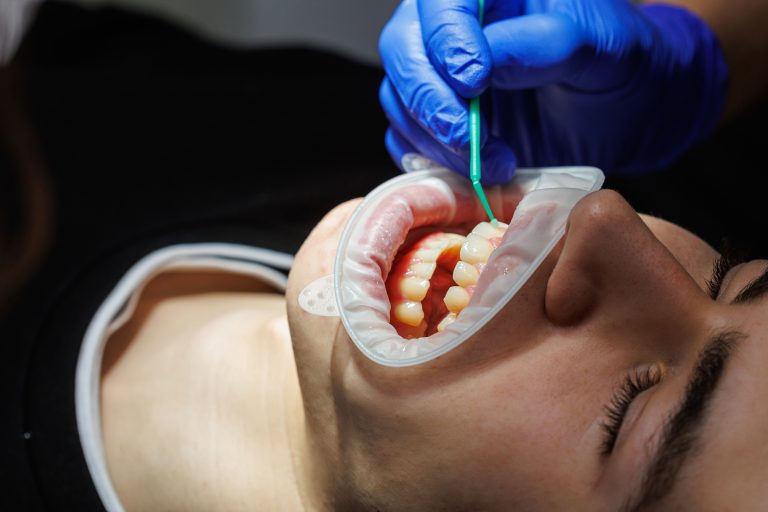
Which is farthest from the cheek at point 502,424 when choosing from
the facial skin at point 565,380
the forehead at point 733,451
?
the forehead at point 733,451

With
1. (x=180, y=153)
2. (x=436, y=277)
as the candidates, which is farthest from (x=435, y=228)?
(x=180, y=153)

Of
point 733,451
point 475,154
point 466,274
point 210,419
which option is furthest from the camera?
point 210,419

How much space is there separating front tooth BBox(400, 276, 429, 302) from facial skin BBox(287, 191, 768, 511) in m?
0.11

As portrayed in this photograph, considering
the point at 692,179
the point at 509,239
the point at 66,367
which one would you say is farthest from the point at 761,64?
the point at 66,367

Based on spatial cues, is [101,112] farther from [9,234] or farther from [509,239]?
[509,239]

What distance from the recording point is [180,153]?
1577mm

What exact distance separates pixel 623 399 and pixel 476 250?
0.24 metres

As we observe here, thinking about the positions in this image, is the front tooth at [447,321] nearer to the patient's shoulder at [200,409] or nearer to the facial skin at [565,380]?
the facial skin at [565,380]

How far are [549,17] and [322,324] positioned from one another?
0.61m

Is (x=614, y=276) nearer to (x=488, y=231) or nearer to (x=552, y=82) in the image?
(x=488, y=231)

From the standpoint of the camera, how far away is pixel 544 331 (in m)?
Answer: 0.83

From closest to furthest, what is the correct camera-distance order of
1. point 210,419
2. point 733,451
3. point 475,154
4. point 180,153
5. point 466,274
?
point 733,451 < point 466,274 < point 475,154 < point 210,419 < point 180,153

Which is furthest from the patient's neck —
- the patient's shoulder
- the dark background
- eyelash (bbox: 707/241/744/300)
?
eyelash (bbox: 707/241/744/300)

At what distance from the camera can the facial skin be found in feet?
2.61
